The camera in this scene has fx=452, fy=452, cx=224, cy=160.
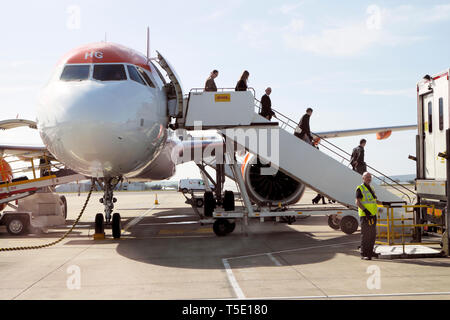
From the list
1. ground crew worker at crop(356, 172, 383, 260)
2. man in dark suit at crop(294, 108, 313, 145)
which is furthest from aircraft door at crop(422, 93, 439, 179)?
man in dark suit at crop(294, 108, 313, 145)

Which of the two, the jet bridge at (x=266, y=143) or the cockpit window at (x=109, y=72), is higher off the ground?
the cockpit window at (x=109, y=72)

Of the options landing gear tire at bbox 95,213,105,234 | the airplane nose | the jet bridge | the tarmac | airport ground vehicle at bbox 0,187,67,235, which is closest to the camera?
the tarmac

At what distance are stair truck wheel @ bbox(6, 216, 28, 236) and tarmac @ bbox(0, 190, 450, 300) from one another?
1633 mm

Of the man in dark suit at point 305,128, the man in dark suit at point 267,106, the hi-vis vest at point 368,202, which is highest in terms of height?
the man in dark suit at point 267,106

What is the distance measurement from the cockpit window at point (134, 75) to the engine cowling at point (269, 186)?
473 centimetres

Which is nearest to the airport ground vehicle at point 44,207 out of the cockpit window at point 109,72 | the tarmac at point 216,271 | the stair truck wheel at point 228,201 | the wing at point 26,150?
the wing at point 26,150

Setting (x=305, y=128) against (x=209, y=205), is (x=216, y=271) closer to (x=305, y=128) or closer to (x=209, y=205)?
(x=209, y=205)

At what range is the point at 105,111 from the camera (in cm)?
820

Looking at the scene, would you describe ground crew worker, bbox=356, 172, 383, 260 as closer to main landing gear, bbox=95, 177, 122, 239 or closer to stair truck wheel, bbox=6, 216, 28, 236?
main landing gear, bbox=95, 177, 122, 239

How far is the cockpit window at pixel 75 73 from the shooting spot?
9094 millimetres

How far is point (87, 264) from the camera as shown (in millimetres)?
8133

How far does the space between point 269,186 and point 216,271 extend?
6295 mm

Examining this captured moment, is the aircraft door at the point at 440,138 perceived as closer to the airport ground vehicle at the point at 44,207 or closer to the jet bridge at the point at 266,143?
the jet bridge at the point at 266,143

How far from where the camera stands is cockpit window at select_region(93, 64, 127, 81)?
9.13 meters
